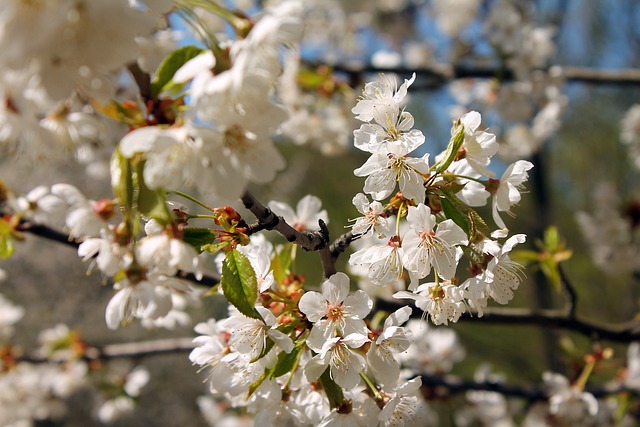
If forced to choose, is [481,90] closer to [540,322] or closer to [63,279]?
[540,322]

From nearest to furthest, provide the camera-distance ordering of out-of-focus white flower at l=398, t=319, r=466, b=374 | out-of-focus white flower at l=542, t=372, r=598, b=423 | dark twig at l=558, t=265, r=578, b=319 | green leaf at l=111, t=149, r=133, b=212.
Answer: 1. green leaf at l=111, t=149, r=133, b=212
2. dark twig at l=558, t=265, r=578, b=319
3. out-of-focus white flower at l=542, t=372, r=598, b=423
4. out-of-focus white flower at l=398, t=319, r=466, b=374

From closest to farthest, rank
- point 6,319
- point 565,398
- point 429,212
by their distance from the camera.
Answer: point 429,212
point 565,398
point 6,319

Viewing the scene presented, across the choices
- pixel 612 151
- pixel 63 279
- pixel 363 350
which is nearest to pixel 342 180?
pixel 612 151

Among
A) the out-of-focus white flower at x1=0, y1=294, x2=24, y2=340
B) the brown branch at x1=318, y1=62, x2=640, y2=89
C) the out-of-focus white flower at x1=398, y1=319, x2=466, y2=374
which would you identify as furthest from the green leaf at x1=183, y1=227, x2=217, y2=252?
the out-of-focus white flower at x1=0, y1=294, x2=24, y2=340

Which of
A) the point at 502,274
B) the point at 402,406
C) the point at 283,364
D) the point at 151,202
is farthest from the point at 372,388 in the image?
the point at 151,202

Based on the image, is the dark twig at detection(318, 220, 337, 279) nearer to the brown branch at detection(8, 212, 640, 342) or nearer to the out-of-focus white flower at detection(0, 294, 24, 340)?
the brown branch at detection(8, 212, 640, 342)

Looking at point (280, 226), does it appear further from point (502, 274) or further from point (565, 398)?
point (565, 398)
